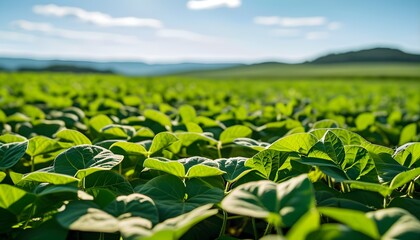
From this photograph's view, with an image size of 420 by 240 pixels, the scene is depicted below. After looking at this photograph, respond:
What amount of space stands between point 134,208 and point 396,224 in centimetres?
59

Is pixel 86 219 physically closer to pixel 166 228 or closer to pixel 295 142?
pixel 166 228

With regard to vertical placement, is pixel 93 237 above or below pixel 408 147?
below

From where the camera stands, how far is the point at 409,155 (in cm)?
134

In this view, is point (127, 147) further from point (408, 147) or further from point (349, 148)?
point (408, 147)

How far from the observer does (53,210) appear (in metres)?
1.05

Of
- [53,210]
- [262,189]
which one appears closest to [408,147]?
[262,189]

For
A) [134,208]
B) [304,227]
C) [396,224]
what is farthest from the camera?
[134,208]

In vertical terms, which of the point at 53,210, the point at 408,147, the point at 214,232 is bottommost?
the point at 214,232

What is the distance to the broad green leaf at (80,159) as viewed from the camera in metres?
1.25

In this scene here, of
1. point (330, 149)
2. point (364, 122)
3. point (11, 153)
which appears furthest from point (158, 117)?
point (364, 122)

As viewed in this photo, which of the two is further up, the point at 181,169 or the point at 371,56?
the point at 371,56

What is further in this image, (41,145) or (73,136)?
(73,136)

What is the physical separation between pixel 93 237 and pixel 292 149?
2.27 feet

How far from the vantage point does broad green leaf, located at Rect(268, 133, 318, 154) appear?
1.32 meters
